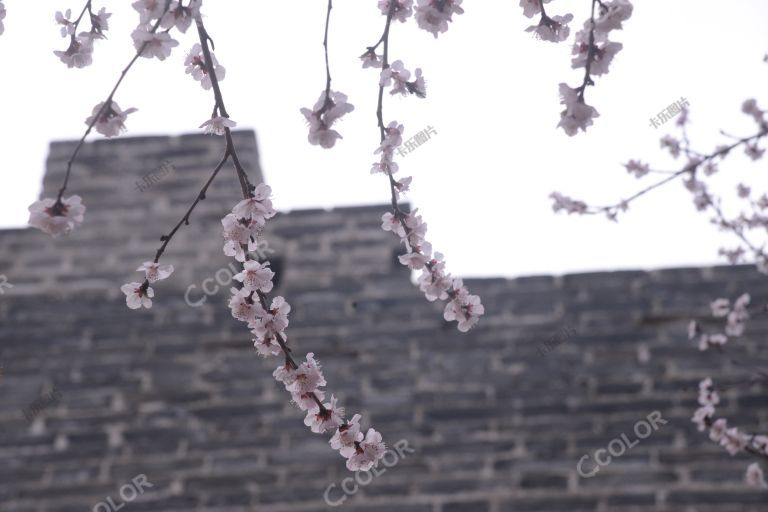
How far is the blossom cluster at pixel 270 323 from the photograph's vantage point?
211 centimetres

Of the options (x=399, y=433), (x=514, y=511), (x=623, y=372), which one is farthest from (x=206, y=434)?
(x=623, y=372)

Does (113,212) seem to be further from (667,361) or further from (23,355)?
(667,361)

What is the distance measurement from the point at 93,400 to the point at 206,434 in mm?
608

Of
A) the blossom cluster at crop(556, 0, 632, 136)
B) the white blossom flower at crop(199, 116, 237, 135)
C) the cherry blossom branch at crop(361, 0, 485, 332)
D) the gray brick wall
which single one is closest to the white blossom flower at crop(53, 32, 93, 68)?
the white blossom flower at crop(199, 116, 237, 135)

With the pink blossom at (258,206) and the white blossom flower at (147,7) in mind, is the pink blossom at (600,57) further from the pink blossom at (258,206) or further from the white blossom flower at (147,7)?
the white blossom flower at (147,7)

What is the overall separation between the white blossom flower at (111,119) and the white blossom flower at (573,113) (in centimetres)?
101

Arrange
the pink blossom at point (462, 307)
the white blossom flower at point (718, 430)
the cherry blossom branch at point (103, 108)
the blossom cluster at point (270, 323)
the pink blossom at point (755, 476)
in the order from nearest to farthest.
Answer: the cherry blossom branch at point (103, 108) → the blossom cluster at point (270, 323) → the pink blossom at point (462, 307) → the pink blossom at point (755, 476) → the white blossom flower at point (718, 430)

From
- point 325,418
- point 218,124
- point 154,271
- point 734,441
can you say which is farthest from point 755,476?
point 218,124

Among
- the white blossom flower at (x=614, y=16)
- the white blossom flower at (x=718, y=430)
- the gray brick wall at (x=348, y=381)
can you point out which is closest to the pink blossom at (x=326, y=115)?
the white blossom flower at (x=614, y=16)

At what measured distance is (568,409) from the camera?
416 cm

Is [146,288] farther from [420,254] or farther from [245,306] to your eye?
[420,254]

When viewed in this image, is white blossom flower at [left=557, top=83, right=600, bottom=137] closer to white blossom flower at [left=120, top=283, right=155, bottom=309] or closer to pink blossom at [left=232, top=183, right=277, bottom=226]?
pink blossom at [left=232, top=183, right=277, bottom=226]

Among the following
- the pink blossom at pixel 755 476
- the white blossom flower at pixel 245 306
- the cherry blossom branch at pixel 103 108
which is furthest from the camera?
the pink blossom at pixel 755 476

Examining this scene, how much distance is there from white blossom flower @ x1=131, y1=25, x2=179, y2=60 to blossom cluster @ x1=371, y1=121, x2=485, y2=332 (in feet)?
1.83
